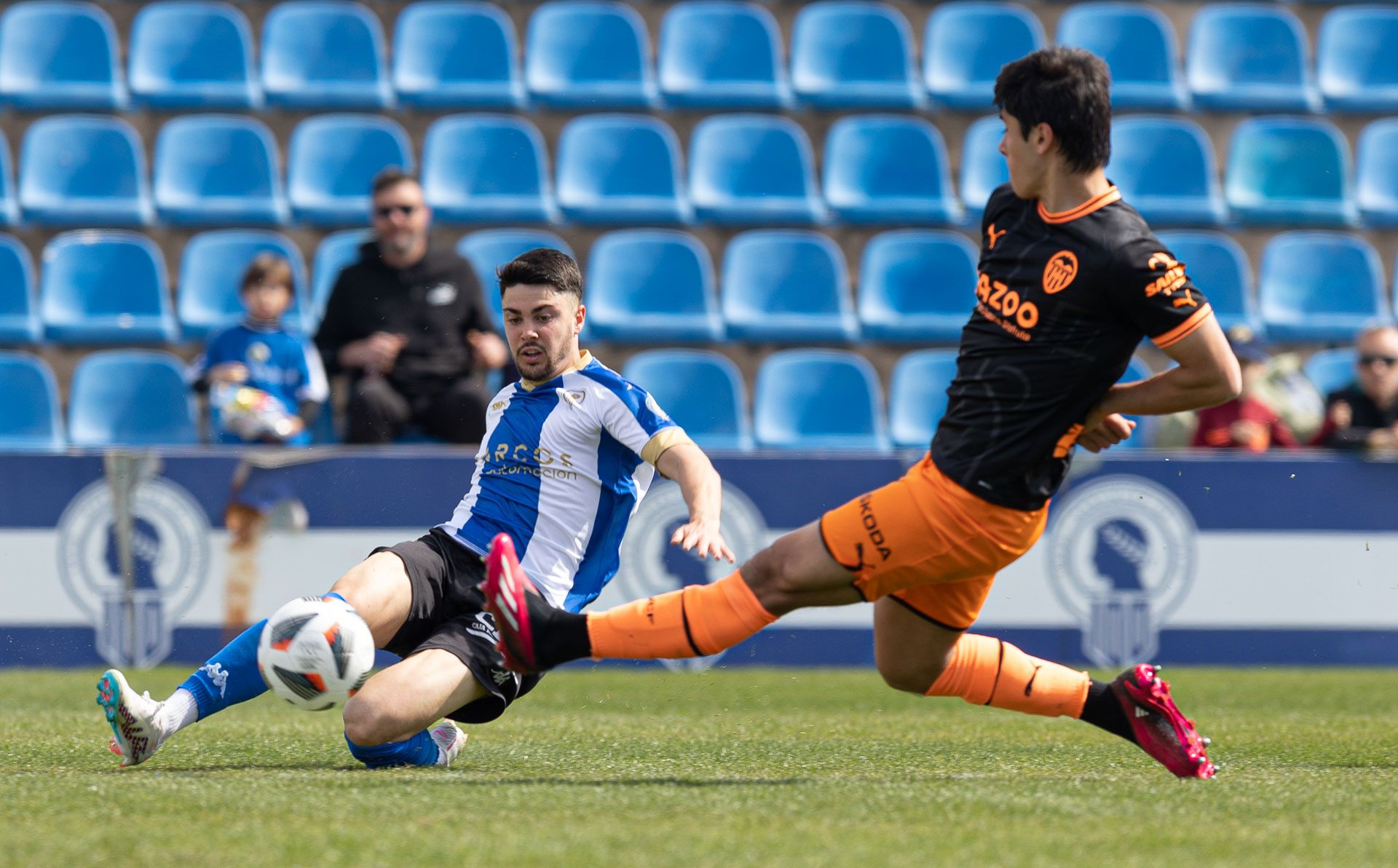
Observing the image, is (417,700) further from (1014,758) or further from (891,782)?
(1014,758)

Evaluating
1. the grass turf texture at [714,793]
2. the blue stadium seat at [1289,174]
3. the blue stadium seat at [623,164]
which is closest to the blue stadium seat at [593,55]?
the blue stadium seat at [623,164]

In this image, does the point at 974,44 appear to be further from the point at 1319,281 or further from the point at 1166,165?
the point at 1319,281

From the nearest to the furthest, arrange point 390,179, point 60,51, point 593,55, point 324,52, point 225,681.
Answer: point 225,681, point 390,179, point 60,51, point 324,52, point 593,55

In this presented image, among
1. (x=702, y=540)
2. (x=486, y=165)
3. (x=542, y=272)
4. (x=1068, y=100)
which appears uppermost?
(x=1068, y=100)

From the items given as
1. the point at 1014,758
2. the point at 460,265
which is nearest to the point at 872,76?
the point at 460,265

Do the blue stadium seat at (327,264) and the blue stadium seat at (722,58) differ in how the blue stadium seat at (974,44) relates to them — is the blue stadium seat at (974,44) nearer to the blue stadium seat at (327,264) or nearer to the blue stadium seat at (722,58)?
the blue stadium seat at (722,58)

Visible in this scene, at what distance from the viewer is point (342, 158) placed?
1030 centimetres

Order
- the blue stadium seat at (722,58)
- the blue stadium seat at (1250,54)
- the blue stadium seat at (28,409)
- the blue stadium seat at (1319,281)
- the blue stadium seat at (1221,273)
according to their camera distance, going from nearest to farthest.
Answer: the blue stadium seat at (28,409), the blue stadium seat at (1221,273), the blue stadium seat at (1319,281), the blue stadium seat at (722,58), the blue stadium seat at (1250,54)

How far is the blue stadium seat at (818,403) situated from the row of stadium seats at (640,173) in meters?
1.38

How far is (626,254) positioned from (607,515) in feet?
18.1

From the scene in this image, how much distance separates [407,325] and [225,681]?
4.19 metres

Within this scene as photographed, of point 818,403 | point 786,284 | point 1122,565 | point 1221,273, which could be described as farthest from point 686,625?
point 1221,273

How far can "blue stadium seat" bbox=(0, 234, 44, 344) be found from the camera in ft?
31.4

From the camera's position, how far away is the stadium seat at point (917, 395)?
9.48 meters
